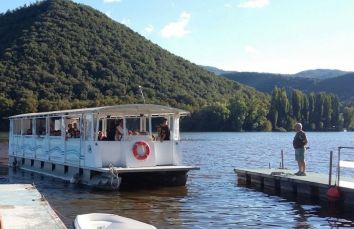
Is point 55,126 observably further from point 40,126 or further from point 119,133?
point 119,133

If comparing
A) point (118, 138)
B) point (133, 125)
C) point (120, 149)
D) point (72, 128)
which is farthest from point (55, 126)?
point (120, 149)

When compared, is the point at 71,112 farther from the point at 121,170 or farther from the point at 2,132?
the point at 2,132

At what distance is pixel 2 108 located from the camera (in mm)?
91312

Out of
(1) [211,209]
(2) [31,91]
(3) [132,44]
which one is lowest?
(1) [211,209]

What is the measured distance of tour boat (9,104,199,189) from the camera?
73.1ft

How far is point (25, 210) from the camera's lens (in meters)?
12.6

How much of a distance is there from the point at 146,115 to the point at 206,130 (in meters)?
102

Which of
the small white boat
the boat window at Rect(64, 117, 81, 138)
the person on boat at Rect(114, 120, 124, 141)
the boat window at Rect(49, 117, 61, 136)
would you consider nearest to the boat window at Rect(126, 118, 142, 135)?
the person on boat at Rect(114, 120, 124, 141)

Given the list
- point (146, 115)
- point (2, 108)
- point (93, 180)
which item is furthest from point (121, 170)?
point (2, 108)

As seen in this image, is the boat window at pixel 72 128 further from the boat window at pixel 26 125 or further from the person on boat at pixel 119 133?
the boat window at pixel 26 125

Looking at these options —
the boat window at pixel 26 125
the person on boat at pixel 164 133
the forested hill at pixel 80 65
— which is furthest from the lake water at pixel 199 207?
the forested hill at pixel 80 65

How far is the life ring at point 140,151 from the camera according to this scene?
2245 centimetres

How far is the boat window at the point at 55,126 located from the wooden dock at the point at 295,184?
9294mm

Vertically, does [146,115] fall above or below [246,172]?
above
